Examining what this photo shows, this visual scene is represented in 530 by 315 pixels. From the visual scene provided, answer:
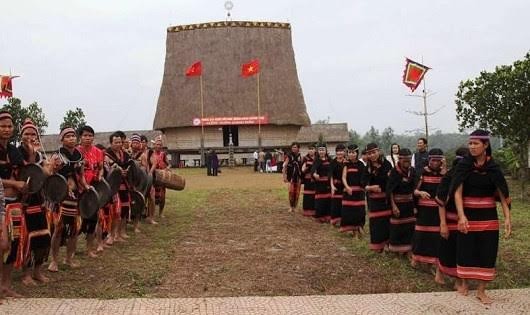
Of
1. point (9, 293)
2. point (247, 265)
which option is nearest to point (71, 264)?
point (9, 293)

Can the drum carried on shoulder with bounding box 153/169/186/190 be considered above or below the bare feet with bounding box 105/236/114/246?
above

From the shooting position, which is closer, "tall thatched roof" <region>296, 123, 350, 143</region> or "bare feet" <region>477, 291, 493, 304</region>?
"bare feet" <region>477, 291, 493, 304</region>

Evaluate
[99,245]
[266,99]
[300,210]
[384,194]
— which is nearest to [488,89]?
[300,210]

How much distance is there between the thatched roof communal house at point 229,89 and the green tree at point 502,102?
19.7 meters

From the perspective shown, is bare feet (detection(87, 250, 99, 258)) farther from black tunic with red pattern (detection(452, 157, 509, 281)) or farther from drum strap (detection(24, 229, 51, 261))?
black tunic with red pattern (detection(452, 157, 509, 281))

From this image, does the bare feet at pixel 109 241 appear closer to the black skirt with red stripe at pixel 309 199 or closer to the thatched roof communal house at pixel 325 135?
the black skirt with red stripe at pixel 309 199

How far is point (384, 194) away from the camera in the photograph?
24.7 ft

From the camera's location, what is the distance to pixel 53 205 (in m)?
6.21

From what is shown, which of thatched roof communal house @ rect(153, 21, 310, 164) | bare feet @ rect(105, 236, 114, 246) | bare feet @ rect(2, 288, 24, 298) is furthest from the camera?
thatched roof communal house @ rect(153, 21, 310, 164)

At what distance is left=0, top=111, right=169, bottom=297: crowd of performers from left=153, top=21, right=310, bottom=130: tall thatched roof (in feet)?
84.5

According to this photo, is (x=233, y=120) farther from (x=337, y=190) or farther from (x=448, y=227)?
(x=448, y=227)

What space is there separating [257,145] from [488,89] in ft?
68.9

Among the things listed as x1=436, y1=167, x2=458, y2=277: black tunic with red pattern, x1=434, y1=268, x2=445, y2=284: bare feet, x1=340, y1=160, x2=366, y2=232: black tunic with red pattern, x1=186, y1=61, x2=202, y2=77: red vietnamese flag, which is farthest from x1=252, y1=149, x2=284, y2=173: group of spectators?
x1=436, y1=167, x2=458, y2=277: black tunic with red pattern

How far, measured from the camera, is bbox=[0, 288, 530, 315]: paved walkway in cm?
482
